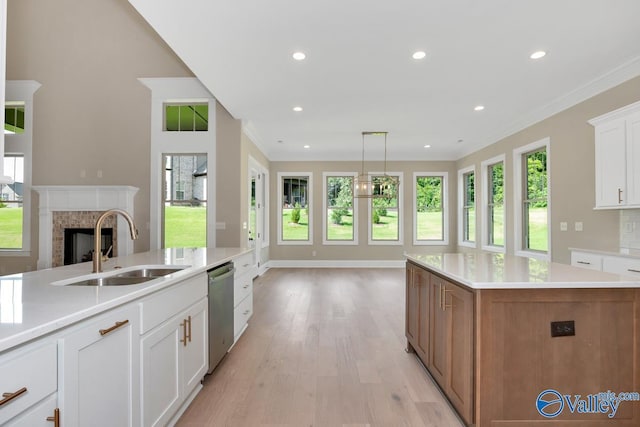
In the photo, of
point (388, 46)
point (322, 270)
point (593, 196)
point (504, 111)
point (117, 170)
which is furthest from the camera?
point (322, 270)

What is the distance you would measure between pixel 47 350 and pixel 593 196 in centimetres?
500

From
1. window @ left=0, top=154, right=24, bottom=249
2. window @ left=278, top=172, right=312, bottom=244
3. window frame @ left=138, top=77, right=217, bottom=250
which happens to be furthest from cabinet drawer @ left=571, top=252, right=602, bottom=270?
window @ left=0, top=154, right=24, bottom=249

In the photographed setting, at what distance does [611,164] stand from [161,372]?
14.6ft

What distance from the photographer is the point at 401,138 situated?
6.47m

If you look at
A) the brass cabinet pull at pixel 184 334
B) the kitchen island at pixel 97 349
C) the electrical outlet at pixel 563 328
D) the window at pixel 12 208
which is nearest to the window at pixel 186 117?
the window at pixel 12 208

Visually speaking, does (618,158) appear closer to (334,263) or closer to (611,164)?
(611,164)

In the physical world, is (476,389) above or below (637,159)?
below

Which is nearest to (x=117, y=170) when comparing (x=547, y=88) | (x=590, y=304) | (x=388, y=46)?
(x=388, y=46)

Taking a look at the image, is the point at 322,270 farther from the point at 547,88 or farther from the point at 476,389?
the point at 476,389

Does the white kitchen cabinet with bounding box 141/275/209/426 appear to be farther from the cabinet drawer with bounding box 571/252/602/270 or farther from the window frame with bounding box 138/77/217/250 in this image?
the cabinet drawer with bounding box 571/252/602/270

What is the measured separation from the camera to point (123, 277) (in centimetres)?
200

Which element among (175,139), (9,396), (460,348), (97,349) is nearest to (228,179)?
(175,139)

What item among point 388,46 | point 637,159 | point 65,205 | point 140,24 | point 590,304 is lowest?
point 590,304

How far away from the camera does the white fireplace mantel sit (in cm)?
501
